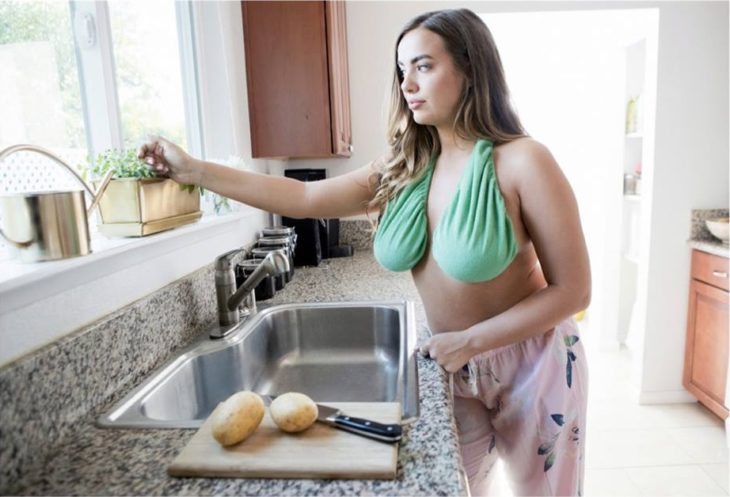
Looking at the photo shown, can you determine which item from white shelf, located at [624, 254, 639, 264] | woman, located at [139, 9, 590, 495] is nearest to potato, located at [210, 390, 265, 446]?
woman, located at [139, 9, 590, 495]

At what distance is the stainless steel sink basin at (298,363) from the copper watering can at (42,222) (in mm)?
286

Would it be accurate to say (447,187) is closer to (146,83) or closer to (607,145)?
(146,83)

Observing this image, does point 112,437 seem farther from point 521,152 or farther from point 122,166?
point 521,152

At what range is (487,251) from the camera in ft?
3.16

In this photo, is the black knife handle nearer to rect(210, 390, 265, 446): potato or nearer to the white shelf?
rect(210, 390, 265, 446): potato

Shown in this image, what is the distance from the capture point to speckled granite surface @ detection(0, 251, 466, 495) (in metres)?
0.62

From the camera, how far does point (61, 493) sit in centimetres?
62

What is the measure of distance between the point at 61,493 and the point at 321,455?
33 cm

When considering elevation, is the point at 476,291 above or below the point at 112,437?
above

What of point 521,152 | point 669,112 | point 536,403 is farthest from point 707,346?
point 521,152

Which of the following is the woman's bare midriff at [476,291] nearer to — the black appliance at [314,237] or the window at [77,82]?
the window at [77,82]

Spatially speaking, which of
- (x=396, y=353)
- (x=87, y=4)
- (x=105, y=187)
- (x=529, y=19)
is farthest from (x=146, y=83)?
(x=529, y=19)

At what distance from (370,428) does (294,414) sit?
111mm

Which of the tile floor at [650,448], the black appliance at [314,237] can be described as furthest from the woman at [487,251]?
the tile floor at [650,448]
